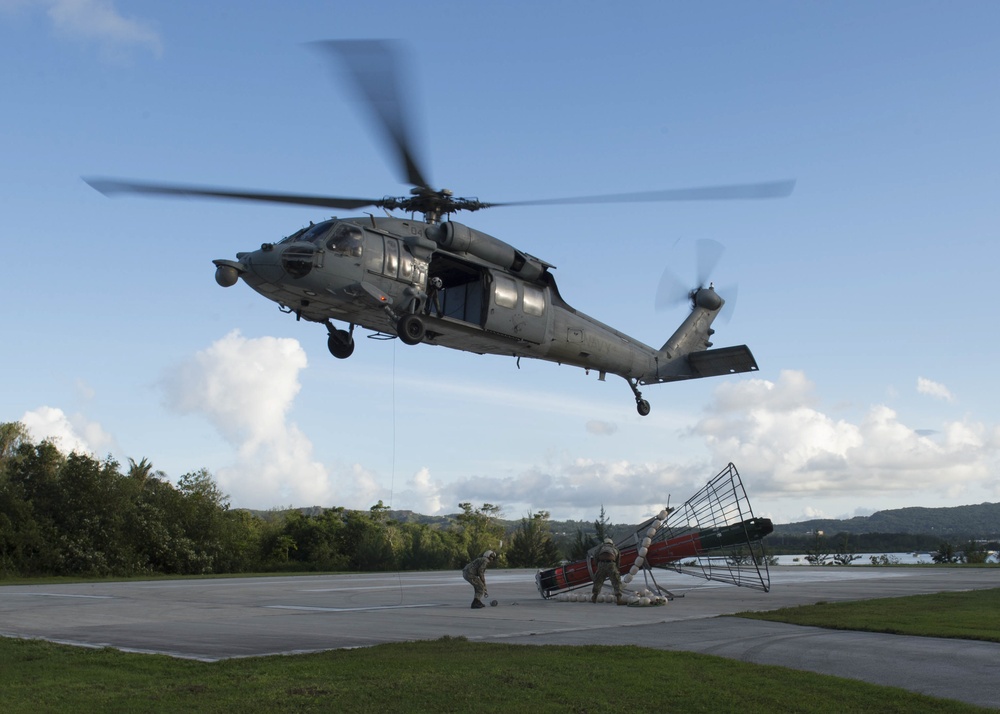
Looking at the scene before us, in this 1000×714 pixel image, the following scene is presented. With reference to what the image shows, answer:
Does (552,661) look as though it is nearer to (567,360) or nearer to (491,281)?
(491,281)

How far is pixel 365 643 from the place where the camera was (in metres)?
11.8

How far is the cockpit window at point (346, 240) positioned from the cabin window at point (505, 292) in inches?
146

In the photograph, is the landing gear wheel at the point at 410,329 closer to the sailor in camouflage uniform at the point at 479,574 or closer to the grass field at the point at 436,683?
the sailor in camouflage uniform at the point at 479,574

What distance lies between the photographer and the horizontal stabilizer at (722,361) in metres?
25.6

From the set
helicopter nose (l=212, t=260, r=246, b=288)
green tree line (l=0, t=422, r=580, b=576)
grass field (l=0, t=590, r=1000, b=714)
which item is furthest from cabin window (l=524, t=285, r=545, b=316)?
green tree line (l=0, t=422, r=580, b=576)

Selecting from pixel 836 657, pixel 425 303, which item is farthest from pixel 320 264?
pixel 836 657

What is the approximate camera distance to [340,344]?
20844mm

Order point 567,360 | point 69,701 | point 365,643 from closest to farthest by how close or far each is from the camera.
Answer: point 69,701 < point 365,643 < point 567,360

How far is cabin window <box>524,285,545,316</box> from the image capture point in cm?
2197

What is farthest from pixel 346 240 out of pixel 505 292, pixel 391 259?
pixel 505 292

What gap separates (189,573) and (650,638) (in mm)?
39076

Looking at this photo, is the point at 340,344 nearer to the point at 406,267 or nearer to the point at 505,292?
the point at 406,267

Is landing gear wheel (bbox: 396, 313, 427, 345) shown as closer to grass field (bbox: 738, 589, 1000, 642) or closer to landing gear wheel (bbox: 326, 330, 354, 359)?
landing gear wheel (bbox: 326, 330, 354, 359)

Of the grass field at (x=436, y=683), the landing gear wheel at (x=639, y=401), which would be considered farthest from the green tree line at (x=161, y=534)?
the grass field at (x=436, y=683)
